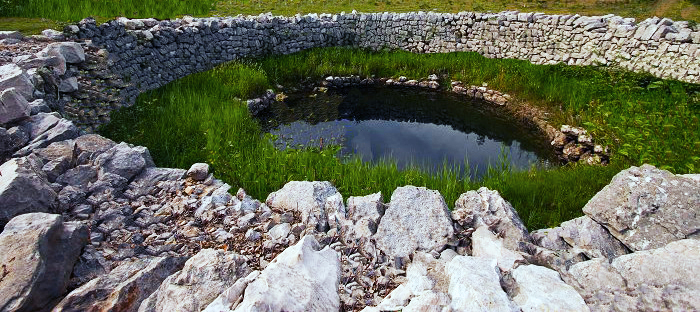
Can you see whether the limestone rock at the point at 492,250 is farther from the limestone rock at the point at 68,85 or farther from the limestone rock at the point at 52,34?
the limestone rock at the point at 52,34

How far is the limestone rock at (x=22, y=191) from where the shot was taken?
15.2 feet

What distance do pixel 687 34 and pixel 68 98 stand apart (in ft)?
56.0

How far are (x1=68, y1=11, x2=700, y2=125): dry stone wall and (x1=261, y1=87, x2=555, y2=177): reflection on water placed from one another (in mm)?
3198

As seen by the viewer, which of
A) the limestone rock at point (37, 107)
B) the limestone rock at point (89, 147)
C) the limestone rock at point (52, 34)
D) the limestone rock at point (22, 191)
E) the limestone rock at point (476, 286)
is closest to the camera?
the limestone rock at point (476, 286)

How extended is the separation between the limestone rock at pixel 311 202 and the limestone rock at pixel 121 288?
1.68m

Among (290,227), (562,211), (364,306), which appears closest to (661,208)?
(562,211)

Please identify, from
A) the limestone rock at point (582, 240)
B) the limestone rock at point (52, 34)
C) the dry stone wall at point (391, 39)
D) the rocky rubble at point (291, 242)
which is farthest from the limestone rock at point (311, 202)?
the limestone rock at point (52, 34)

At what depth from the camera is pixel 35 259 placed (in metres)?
3.85

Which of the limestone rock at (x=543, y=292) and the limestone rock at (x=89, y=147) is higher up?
the limestone rock at (x=89, y=147)

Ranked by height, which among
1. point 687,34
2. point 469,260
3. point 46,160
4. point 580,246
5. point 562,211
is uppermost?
point 687,34

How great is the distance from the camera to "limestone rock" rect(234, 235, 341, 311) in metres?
3.62

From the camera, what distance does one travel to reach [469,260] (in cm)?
418

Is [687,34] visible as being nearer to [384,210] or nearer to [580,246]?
[580,246]

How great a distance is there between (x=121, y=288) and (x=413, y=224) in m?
3.11
